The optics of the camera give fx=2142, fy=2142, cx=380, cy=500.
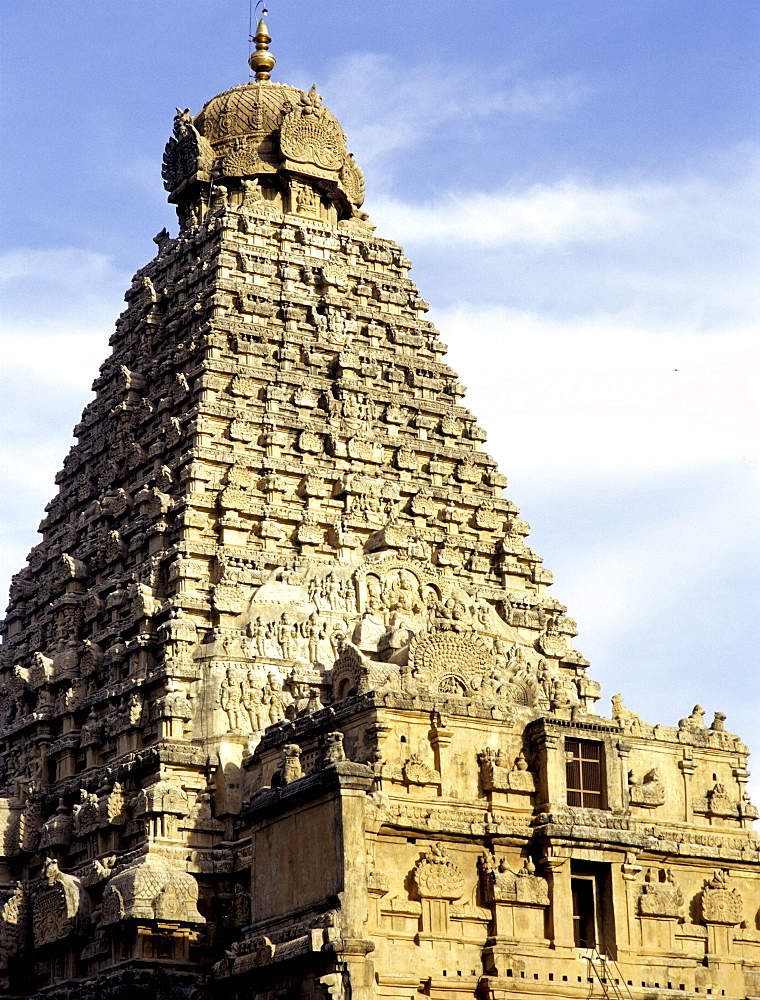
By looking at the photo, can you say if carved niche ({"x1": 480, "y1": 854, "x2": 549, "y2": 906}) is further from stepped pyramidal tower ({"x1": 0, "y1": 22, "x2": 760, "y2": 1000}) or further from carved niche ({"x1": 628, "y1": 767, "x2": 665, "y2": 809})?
carved niche ({"x1": 628, "y1": 767, "x2": 665, "y2": 809})

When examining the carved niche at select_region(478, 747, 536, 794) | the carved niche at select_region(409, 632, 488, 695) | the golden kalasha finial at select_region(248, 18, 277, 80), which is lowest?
the carved niche at select_region(478, 747, 536, 794)

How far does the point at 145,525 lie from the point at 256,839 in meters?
11.5

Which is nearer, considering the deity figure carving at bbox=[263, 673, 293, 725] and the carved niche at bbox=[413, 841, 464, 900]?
the carved niche at bbox=[413, 841, 464, 900]

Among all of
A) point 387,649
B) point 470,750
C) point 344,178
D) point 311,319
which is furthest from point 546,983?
point 344,178

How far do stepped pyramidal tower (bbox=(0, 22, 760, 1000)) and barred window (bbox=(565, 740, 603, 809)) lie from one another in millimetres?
80

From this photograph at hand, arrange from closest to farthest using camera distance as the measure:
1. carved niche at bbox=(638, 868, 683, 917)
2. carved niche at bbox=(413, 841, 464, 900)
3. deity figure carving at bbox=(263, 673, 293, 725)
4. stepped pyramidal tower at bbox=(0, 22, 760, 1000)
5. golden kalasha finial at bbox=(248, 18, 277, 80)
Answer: carved niche at bbox=(413, 841, 464, 900)
stepped pyramidal tower at bbox=(0, 22, 760, 1000)
carved niche at bbox=(638, 868, 683, 917)
deity figure carving at bbox=(263, 673, 293, 725)
golden kalasha finial at bbox=(248, 18, 277, 80)

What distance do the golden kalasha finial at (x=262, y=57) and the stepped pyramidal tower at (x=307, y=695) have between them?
6.36ft

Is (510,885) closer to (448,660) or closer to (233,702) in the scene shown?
(448,660)

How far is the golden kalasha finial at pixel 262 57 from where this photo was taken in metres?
64.2

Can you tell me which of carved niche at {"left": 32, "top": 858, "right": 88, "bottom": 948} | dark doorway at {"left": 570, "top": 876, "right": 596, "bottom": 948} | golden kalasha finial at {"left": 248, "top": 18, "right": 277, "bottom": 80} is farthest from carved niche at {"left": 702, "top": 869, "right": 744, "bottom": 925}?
golden kalasha finial at {"left": 248, "top": 18, "right": 277, "bottom": 80}

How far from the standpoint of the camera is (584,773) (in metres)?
47.2

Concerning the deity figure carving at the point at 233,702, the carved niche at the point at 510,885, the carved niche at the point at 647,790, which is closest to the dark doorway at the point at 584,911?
the carved niche at the point at 510,885

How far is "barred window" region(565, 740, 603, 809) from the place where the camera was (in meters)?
46.9

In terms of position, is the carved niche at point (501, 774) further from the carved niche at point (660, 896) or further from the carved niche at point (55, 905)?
the carved niche at point (55, 905)
